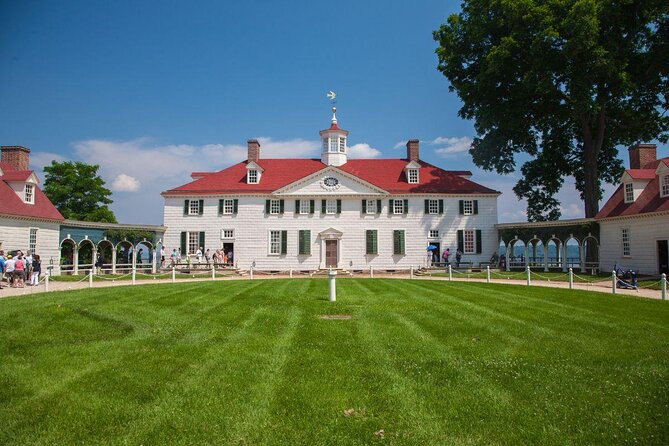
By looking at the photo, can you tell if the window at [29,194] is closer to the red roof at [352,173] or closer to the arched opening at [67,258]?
the arched opening at [67,258]

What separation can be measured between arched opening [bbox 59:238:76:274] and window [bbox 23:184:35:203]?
3.22 meters

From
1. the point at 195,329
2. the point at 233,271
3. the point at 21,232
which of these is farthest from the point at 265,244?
the point at 195,329

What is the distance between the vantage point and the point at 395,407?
5441 mm

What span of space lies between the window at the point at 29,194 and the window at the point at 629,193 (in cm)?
3600

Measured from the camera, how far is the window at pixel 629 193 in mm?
27797

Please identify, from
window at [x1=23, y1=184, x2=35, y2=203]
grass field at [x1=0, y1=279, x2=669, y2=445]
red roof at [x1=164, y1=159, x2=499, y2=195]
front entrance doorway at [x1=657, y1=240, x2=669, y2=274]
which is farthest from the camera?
red roof at [x1=164, y1=159, x2=499, y2=195]

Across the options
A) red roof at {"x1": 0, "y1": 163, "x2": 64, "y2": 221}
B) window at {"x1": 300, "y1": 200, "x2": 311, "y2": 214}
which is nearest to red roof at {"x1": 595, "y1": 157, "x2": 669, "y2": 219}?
window at {"x1": 300, "y1": 200, "x2": 311, "y2": 214}

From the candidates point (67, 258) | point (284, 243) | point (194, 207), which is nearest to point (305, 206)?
point (284, 243)

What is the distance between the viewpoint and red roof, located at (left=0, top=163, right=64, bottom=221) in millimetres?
26062

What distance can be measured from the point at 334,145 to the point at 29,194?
23.5m

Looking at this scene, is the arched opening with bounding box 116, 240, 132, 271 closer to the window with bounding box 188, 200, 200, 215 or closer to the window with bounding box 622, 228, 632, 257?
the window with bounding box 188, 200, 200, 215

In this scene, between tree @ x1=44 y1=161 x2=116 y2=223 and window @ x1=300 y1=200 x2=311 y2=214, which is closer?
window @ x1=300 y1=200 x2=311 y2=214

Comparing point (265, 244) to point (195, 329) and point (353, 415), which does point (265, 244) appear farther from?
point (353, 415)

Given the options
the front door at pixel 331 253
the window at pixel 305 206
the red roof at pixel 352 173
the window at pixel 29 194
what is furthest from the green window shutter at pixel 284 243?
the window at pixel 29 194
